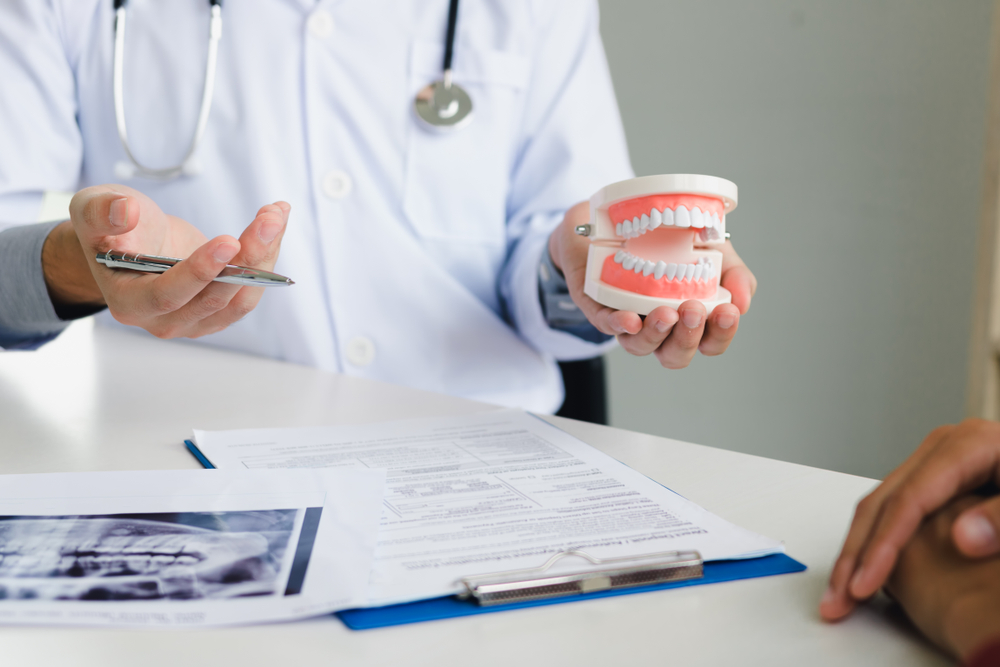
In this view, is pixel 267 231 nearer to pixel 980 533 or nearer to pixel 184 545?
pixel 184 545

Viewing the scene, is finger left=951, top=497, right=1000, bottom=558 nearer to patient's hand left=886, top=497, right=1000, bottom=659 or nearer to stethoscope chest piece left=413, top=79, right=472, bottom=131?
patient's hand left=886, top=497, right=1000, bottom=659

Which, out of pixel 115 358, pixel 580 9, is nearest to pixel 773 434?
pixel 580 9

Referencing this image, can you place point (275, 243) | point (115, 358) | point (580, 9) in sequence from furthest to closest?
point (580, 9)
point (115, 358)
point (275, 243)

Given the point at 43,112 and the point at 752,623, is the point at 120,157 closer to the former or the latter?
the point at 43,112

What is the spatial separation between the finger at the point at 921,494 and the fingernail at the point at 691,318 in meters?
0.22

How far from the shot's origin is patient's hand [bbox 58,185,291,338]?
53 centimetres

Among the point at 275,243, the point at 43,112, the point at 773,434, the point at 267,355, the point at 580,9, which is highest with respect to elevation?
the point at 580,9

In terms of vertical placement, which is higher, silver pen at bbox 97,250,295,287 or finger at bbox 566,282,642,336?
silver pen at bbox 97,250,295,287

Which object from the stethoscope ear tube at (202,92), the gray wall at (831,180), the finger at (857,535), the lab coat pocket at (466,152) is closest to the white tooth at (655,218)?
the finger at (857,535)

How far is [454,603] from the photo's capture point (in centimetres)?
35

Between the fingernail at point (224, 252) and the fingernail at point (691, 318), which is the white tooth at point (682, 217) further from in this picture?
the fingernail at point (224, 252)

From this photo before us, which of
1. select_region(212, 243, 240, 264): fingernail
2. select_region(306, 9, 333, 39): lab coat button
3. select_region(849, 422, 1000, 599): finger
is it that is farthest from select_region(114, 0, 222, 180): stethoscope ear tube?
select_region(849, 422, 1000, 599): finger

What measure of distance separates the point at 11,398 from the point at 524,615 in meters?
0.57

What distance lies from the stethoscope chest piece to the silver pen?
0.48m
